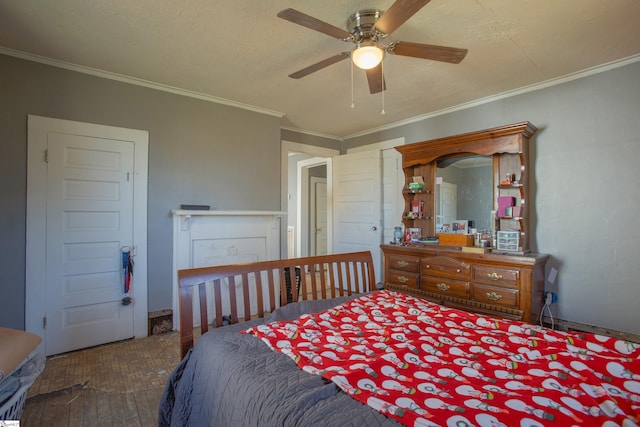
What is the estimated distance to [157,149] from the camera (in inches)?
123

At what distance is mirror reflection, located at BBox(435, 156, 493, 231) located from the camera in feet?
10.7

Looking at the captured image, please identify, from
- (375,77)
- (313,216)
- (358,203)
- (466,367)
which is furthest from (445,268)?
(313,216)

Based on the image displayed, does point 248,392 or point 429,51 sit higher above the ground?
point 429,51

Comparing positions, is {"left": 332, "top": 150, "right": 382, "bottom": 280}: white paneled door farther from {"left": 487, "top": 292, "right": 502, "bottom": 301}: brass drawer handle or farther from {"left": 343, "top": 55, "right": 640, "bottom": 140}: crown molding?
{"left": 487, "top": 292, "right": 502, "bottom": 301}: brass drawer handle

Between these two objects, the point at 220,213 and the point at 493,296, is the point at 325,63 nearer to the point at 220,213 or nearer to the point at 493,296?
the point at 220,213

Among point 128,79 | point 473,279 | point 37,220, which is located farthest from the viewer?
point 128,79

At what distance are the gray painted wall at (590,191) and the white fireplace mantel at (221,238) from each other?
280 cm

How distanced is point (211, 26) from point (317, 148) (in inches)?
108

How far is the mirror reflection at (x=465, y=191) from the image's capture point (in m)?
3.27

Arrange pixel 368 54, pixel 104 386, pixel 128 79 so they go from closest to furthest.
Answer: pixel 368 54 < pixel 104 386 < pixel 128 79

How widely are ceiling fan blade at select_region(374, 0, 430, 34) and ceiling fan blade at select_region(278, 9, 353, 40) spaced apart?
21cm

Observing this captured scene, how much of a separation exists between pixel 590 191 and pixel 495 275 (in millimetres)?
1101

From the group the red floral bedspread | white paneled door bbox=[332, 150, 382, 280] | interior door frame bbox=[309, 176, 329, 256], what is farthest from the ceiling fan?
interior door frame bbox=[309, 176, 329, 256]

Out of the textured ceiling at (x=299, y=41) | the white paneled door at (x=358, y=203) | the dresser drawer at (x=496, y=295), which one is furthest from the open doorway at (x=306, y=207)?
the dresser drawer at (x=496, y=295)
